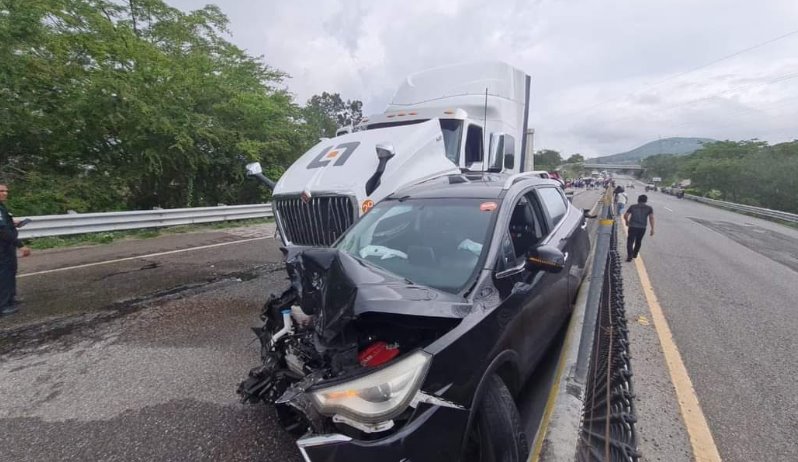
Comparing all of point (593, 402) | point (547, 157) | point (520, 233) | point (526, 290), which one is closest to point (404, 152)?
point (520, 233)

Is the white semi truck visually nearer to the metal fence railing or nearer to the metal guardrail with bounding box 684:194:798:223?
the metal fence railing

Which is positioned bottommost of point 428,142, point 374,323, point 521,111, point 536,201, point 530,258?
point 374,323

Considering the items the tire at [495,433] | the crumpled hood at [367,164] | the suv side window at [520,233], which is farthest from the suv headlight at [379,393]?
the crumpled hood at [367,164]

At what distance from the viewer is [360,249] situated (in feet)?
9.30

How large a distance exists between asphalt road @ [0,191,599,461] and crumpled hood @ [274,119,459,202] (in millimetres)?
1729

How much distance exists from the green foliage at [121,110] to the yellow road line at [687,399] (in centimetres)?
1203

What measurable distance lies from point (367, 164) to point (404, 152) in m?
0.58

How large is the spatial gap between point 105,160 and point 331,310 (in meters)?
12.5

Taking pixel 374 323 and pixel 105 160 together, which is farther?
pixel 105 160

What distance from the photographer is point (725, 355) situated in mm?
3561

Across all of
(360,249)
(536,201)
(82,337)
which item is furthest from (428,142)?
(82,337)

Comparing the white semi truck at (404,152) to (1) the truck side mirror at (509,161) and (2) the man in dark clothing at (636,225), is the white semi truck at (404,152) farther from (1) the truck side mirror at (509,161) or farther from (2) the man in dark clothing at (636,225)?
(2) the man in dark clothing at (636,225)

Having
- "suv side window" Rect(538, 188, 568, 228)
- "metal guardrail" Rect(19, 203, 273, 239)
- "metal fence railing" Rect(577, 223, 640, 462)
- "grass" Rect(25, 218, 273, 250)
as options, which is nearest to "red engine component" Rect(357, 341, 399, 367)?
"metal fence railing" Rect(577, 223, 640, 462)

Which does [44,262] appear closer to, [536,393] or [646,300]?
[536,393]
